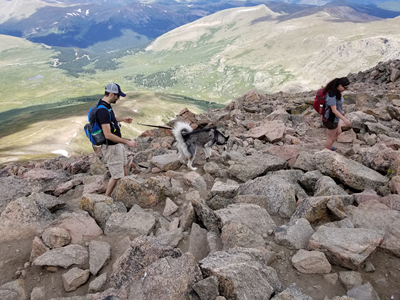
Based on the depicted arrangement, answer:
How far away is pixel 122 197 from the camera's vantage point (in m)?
7.40

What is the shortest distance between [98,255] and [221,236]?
2.56m

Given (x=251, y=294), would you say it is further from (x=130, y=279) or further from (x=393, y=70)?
(x=393, y=70)

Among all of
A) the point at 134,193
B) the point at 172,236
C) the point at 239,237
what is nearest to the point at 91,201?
the point at 134,193

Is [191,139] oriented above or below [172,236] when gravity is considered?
above

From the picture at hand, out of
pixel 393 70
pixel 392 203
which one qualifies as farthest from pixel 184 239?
pixel 393 70

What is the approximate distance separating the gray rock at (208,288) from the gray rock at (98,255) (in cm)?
228

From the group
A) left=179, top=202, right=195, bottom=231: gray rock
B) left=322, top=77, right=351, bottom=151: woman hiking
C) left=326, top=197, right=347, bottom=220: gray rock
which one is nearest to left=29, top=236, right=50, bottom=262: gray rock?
left=179, top=202, right=195, bottom=231: gray rock

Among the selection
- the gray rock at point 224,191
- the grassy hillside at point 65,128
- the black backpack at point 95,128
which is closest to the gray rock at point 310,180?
the gray rock at point 224,191

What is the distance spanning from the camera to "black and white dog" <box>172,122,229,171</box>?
35.8 feet

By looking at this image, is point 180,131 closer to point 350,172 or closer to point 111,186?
point 111,186

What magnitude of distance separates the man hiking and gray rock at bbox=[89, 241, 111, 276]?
2.50 meters

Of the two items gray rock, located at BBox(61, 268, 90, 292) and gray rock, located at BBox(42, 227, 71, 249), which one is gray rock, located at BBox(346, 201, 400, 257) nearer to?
gray rock, located at BBox(61, 268, 90, 292)

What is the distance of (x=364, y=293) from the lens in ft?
12.6

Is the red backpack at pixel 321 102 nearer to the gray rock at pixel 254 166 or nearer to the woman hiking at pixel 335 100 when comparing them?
the woman hiking at pixel 335 100
